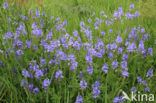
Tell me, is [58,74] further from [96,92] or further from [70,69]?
[96,92]

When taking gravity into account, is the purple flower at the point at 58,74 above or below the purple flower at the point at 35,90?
above

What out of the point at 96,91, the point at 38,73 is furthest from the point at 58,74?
the point at 96,91

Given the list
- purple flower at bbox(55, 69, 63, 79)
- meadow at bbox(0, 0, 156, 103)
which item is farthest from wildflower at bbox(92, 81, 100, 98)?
purple flower at bbox(55, 69, 63, 79)

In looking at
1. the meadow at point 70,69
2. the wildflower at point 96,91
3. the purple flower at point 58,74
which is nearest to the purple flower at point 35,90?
the meadow at point 70,69

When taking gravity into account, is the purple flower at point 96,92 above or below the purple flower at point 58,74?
below

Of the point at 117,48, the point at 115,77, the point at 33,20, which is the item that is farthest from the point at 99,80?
the point at 33,20

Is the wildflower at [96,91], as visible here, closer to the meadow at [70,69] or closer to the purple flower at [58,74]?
the meadow at [70,69]

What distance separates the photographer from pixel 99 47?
1974mm

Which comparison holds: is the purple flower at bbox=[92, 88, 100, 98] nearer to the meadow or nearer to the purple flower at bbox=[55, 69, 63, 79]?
the meadow

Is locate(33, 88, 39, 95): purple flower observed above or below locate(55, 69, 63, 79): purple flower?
below

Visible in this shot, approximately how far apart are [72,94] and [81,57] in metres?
0.36

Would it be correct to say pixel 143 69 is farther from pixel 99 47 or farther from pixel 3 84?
pixel 3 84

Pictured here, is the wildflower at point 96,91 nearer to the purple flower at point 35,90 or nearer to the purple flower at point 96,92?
the purple flower at point 96,92

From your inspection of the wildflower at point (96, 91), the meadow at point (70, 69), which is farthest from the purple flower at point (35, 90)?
the wildflower at point (96, 91)
